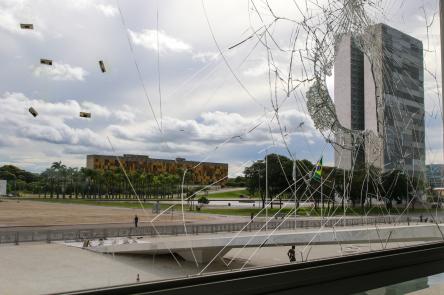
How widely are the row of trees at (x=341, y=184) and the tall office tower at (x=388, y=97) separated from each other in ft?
0.16

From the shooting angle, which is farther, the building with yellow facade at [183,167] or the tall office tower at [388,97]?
the tall office tower at [388,97]

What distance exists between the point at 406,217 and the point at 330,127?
69 centimetres

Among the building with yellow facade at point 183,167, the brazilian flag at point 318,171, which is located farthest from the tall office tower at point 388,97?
the building with yellow facade at point 183,167

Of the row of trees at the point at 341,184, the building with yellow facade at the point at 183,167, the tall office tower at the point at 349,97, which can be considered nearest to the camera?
the building with yellow facade at the point at 183,167

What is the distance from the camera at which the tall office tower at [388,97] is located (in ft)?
6.22

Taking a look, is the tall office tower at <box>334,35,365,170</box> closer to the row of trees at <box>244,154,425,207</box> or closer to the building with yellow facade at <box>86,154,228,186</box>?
the row of trees at <box>244,154,425,207</box>

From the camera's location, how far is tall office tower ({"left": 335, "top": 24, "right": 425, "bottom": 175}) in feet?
6.22

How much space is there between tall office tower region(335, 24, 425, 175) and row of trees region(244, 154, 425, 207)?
5 centimetres

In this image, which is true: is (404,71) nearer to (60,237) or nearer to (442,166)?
(442,166)

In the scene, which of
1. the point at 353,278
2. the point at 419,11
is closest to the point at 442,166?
the point at 419,11

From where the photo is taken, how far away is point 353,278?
45.8 inches

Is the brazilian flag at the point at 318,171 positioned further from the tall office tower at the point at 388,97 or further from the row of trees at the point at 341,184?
the tall office tower at the point at 388,97

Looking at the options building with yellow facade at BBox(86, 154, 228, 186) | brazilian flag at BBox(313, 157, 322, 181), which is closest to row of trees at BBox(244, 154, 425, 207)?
brazilian flag at BBox(313, 157, 322, 181)

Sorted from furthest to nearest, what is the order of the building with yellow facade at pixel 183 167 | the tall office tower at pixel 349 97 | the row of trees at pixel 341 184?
the tall office tower at pixel 349 97 → the row of trees at pixel 341 184 → the building with yellow facade at pixel 183 167
